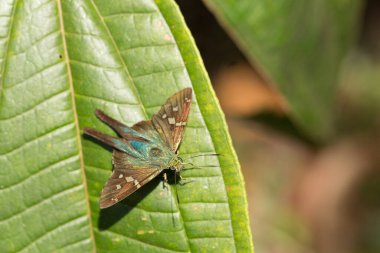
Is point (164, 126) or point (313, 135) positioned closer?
point (164, 126)

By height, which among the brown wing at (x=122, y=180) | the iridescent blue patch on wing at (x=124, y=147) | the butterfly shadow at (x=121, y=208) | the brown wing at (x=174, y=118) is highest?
the brown wing at (x=174, y=118)

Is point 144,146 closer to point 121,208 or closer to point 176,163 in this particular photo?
point 176,163

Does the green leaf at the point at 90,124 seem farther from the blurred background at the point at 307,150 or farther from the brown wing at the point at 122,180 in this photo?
the blurred background at the point at 307,150

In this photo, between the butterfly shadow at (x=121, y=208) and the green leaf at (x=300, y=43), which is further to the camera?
the green leaf at (x=300, y=43)

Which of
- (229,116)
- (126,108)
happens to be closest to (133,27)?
(126,108)

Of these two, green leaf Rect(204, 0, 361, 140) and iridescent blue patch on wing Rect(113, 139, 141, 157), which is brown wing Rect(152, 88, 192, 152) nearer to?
iridescent blue patch on wing Rect(113, 139, 141, 157)

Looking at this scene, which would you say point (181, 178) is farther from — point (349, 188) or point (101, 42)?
point (349, 188)

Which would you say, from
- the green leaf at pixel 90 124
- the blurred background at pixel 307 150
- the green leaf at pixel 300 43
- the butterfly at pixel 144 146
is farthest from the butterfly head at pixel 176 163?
the blurred background at pixel 307 150
